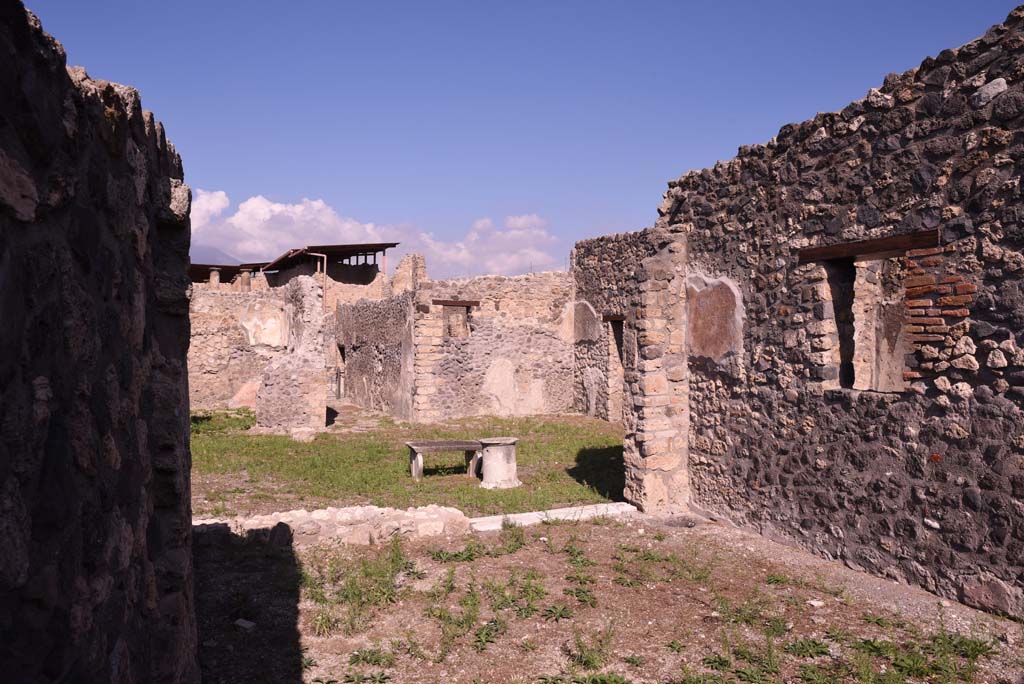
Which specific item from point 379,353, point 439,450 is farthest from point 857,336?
point 379,353

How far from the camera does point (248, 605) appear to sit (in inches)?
206

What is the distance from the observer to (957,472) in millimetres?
5293

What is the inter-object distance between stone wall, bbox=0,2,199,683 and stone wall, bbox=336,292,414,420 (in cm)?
1391

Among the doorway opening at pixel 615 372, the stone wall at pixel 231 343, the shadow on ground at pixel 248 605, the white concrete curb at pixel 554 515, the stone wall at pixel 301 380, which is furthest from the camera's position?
the stone wall at pixel 231 343

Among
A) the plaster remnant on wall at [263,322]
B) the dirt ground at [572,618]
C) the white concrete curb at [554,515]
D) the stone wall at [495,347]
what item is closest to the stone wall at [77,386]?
the dirt ground at [572,618]

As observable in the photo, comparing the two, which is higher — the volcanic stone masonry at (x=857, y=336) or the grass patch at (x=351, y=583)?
the volcanic stone masonry at (x=857, y=336)

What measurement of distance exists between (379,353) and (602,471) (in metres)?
9.85

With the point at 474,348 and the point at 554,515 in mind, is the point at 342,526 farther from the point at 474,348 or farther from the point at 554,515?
the point at 474,348

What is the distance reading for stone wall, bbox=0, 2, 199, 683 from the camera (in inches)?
58.3

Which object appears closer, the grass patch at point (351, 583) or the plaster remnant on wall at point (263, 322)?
the grass patch at point (351, 583)

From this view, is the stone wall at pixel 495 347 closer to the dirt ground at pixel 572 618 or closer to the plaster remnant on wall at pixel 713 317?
the plaster remnant on wall at pixel 713 317

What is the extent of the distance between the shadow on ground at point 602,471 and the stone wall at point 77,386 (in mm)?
6652

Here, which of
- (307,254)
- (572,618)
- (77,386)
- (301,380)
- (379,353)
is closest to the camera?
(77,386)

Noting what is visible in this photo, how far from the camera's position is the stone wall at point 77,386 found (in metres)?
1.48
